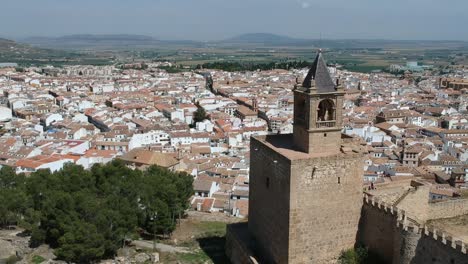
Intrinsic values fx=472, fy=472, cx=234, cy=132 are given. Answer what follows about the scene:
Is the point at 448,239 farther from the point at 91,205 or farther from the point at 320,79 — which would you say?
the point at 91,205

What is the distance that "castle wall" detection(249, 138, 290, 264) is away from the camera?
51.8ft

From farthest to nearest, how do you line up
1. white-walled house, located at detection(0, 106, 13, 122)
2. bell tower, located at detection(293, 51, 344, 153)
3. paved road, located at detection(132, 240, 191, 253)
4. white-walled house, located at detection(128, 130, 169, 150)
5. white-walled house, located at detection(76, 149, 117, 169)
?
white-walled house, located at detection(0, 106, 13, 122)
white-walled house, located at detection(128, 130, 169, 150)
white-walled house, located at detection(76, 149, 117, 169)
paved road, located at detection(132, 240, 191, 253)
bell tower, located at detection(293, 51, 344, 153)

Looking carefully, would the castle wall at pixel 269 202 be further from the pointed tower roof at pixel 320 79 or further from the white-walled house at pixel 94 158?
the white-walled house at pixel 94 158

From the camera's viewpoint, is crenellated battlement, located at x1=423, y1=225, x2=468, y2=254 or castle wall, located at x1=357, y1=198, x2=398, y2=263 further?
castle wall, located at x1=357, y1=198, x2=398, y2=263

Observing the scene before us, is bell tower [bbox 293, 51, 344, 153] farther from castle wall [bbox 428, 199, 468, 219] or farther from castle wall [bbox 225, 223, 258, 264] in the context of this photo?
castle wall [bbox 428, 199, 468, 219]

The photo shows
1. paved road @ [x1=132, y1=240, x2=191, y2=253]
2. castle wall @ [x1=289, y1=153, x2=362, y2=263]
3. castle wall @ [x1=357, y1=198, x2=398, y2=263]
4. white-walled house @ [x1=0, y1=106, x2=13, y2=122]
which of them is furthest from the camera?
white-walled house @ [x1=0, y1=106, x2=13, y2=122]

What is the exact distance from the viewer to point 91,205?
20656 mm

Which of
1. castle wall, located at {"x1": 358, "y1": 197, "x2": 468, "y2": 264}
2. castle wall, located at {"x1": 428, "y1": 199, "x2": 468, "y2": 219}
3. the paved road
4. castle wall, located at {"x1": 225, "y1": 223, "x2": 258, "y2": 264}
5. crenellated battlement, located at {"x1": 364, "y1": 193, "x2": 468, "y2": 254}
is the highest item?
crenellated battlement, located at {"x1": 364, "y1": 193, "x2": 468, "y2": 254}

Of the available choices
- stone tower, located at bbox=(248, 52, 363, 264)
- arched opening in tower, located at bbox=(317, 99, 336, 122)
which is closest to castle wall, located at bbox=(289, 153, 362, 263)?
stone tower, located at bbox=(248, 52, 363, 264)

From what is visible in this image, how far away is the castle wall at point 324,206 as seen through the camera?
15344 mm

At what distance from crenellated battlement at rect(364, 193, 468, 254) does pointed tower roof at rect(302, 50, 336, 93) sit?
160 inches

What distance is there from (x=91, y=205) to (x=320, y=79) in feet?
37.3

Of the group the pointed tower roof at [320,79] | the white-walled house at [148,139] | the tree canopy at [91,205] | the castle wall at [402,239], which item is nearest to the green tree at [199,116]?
the white-walled house at [148,139]

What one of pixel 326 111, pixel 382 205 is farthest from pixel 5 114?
pixel 382 205
